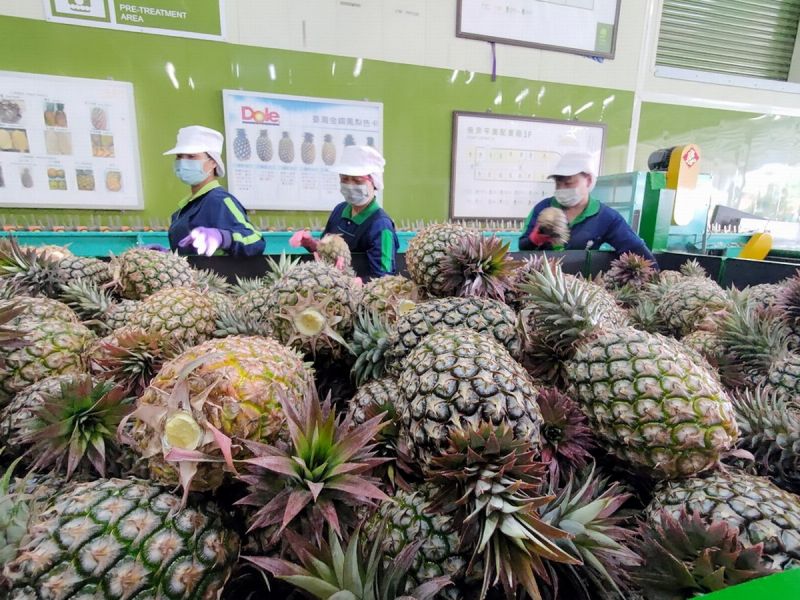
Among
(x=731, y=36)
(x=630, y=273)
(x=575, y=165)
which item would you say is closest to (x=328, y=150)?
(x=575, y=165)

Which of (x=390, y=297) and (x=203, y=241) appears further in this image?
(x=203, y=241)

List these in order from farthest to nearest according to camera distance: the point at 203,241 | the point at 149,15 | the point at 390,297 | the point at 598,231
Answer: the point at 149,15
the point at 598,231
the point at 203,241
the point at 390,297

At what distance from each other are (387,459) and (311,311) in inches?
22.6

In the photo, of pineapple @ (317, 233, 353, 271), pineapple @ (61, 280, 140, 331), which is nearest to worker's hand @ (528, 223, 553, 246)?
pineapple @ (317, 233, 353, 271)

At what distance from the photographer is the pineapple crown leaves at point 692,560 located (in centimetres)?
60

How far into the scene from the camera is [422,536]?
28.8 inches

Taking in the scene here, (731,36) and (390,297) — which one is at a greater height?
(731,36)

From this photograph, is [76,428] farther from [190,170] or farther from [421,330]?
[190,170]

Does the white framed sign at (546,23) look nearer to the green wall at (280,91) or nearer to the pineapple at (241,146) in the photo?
the green wall at (280,91)

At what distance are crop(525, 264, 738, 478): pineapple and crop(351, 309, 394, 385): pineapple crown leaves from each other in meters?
0.49

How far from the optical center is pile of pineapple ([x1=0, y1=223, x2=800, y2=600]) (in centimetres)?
65

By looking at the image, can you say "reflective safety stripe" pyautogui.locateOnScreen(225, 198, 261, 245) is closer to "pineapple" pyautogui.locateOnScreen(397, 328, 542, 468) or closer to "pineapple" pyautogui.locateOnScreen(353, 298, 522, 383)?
"pineapple" pyautogui.locateOnScreen(353, 298, 522, 383)

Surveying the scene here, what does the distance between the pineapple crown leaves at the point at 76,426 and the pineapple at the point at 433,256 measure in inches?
37.9

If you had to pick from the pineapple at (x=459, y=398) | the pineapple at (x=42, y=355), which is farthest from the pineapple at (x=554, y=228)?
the pineapple at (x=42, y=355)
